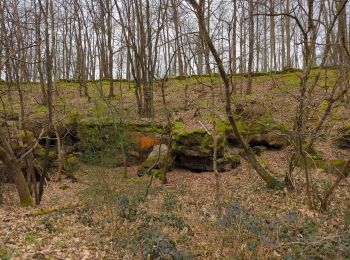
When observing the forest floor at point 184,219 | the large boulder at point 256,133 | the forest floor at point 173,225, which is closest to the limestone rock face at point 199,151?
the forest floor at point 184,219

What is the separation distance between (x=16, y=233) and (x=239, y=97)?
14.3 metres

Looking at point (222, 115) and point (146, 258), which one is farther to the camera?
point (222, 115)

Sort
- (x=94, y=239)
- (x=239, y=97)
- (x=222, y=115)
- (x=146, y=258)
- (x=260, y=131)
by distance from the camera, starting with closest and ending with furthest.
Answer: (x=146, y=258) < (x=94, y=239) < (x=260, y=131) < (x=222, y=115) < (x=239, y=97)

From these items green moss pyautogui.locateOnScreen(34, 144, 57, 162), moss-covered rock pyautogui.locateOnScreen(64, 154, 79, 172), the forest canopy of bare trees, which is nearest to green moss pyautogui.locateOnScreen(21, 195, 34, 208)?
the forest canopy of bare trees

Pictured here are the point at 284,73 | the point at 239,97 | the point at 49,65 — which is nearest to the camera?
the point at 49,65

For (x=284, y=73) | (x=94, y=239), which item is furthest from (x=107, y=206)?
(x=284, y=73)

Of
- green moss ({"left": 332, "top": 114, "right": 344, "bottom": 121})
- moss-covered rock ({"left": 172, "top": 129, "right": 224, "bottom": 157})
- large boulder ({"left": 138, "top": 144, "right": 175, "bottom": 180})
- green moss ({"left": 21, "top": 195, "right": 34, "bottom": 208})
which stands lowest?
green moss ({"left": 21, "top": 195, "right": 34, "bottom": 208})

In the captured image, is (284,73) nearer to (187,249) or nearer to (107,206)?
(107,206)

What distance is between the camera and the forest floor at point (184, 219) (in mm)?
4992

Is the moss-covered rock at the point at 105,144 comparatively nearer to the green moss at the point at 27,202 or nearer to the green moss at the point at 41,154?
the green moss at the point at 27,202

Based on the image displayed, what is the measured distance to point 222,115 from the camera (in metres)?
15.8

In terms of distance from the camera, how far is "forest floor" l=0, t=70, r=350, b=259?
16.4 ft

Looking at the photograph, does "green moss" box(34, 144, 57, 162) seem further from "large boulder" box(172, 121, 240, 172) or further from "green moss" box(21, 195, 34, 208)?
"large boulder" box(172, 121, 240, 172)

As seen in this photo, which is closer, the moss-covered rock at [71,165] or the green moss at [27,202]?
the green moss at [27,202]
